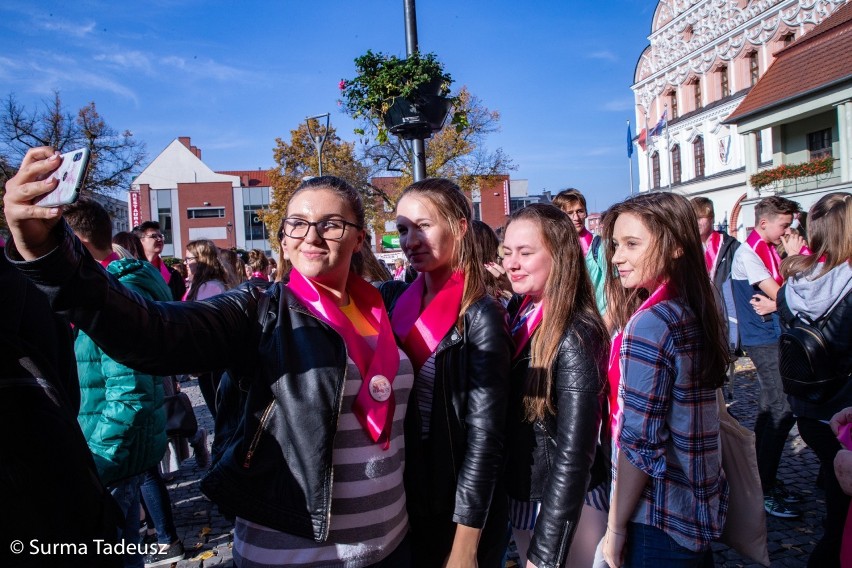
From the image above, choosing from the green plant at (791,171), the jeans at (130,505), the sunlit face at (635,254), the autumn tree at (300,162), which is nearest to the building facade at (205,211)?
the autumn tree at (300,162)

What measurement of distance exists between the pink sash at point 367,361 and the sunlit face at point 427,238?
0.50 metres

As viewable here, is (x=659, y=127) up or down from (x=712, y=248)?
up

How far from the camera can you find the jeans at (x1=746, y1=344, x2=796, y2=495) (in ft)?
13.7

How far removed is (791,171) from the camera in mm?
24125

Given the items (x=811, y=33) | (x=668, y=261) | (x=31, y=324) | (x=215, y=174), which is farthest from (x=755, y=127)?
(x=215, y=174)

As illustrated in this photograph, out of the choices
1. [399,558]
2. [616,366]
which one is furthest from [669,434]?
[399,558]

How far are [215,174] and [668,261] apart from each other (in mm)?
66691

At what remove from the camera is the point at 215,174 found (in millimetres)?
63188

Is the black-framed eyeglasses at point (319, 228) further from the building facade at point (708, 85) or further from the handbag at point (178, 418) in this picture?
the building facade at point (708, 85)

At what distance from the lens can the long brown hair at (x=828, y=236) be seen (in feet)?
10.4

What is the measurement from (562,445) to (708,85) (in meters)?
36.3

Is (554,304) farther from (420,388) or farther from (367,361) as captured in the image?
(367,361)

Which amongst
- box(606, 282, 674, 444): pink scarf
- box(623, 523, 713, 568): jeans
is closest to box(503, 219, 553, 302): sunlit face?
box(606, 282, 674, 444): pink scarf

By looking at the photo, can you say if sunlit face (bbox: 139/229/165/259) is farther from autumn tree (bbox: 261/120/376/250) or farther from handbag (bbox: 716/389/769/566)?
autumn tree (bbox: 261/120/376/250)
